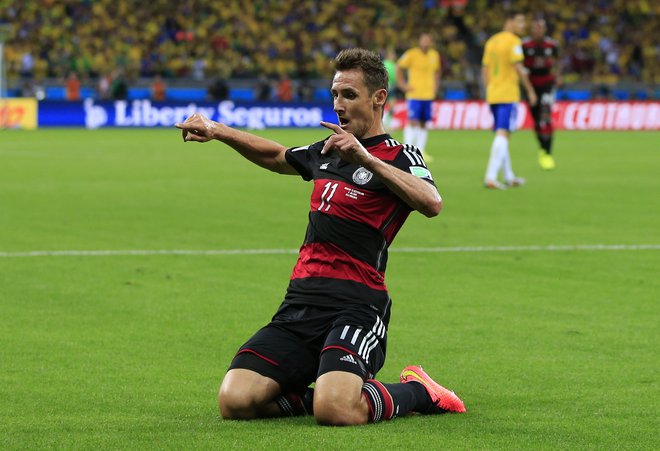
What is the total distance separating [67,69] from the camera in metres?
43.2

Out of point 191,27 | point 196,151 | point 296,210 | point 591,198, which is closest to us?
point 296,210

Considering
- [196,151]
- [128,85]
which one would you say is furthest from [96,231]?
[128,85]

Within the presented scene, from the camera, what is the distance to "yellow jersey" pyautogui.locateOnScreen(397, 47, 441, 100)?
24781 mm

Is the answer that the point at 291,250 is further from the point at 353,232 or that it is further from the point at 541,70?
the point at 541,70

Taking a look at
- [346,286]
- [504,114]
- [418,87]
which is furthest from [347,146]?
[418,87]

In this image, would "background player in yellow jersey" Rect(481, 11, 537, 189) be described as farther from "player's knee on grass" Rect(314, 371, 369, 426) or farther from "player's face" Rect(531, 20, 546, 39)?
"player's knee on grass" Rect(314, 371, 369, 426)

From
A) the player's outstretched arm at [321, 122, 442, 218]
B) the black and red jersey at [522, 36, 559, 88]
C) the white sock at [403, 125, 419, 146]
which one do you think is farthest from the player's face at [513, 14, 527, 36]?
the player's outstretched arm at [321, 122, 442, 218]

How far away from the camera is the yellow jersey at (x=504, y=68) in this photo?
1936 centimetres

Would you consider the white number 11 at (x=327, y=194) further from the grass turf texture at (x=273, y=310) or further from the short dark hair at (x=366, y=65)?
the grass turf texture at (x=273, y=310)

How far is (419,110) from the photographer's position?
24.9m

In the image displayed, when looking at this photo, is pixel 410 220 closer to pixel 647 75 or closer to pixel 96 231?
pixel 96 231

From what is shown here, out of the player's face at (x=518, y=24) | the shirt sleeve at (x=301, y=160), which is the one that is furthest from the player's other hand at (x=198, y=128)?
the player's face at (x=518, y=24)

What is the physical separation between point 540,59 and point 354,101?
15.4 m

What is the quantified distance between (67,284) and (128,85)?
34029 mm
